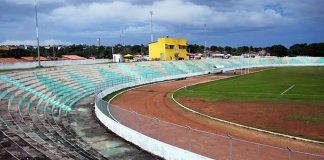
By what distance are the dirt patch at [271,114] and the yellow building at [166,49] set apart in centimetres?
5435

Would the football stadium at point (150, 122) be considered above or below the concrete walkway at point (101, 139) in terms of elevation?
above

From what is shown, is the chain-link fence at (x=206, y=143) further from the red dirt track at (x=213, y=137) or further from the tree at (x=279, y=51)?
the tree at (x=279, y=51)

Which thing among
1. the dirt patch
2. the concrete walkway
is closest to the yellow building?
the dirt patch

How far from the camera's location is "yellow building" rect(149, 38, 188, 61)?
87.6 m

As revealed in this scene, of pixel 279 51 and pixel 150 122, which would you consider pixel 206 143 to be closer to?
pixel 150 122

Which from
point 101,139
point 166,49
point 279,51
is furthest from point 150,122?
point 279,51

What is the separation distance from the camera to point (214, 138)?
17859 millimetres

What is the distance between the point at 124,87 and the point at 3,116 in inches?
1064

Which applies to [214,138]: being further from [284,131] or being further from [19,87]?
[19,87]

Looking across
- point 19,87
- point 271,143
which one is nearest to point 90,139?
point 271,143

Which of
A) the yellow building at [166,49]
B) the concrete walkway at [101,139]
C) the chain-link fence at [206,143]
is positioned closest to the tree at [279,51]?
the yellow building at [166,49]

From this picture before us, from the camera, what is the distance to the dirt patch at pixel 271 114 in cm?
2100

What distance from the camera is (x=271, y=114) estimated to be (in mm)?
25750

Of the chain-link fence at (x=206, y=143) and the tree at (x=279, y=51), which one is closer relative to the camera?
the chain-link fence at (x=206, y=143)
